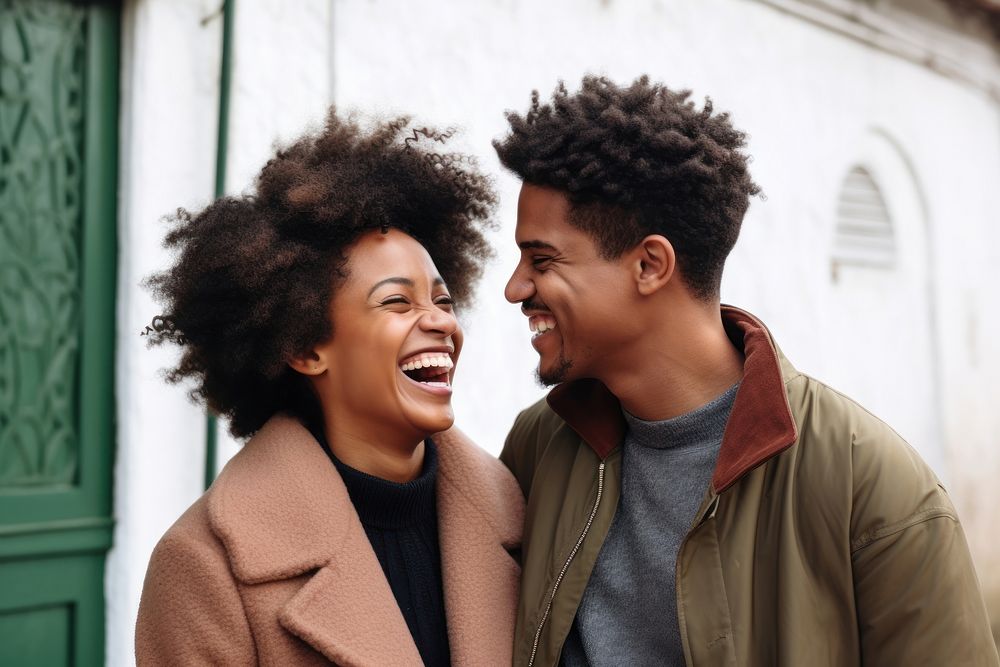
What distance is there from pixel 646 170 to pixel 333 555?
1134mm

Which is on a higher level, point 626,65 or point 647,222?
point 626,65

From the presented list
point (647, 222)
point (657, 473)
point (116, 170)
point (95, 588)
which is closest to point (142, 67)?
point (116, 170)

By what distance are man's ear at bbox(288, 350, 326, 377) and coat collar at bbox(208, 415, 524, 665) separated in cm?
13

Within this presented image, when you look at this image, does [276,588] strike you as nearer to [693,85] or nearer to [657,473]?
[657,473]

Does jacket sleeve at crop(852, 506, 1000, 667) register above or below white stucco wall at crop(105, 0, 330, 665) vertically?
below

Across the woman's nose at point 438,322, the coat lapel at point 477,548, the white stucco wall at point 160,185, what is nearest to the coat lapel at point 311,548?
the coat lapel at point 477,548

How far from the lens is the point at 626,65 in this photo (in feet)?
17.2

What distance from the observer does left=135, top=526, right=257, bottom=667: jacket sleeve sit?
2.03 metres

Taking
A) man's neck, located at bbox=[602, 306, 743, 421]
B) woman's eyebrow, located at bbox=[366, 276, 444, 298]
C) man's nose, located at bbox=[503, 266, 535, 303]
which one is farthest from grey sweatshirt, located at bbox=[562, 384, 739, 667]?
woman's eyebrow, located at bbox=[366, 276, 444, 298]

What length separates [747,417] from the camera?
2.11m

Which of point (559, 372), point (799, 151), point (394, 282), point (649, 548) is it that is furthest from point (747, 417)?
point (799, 151)

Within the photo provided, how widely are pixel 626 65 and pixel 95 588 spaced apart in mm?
3561

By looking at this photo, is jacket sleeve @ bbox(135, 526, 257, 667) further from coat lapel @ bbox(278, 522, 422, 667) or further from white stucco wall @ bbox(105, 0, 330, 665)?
white stucco wall @ bbox(105, 0, 330, 665)

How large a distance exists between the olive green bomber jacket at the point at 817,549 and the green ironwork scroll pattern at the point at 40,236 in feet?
7.16
